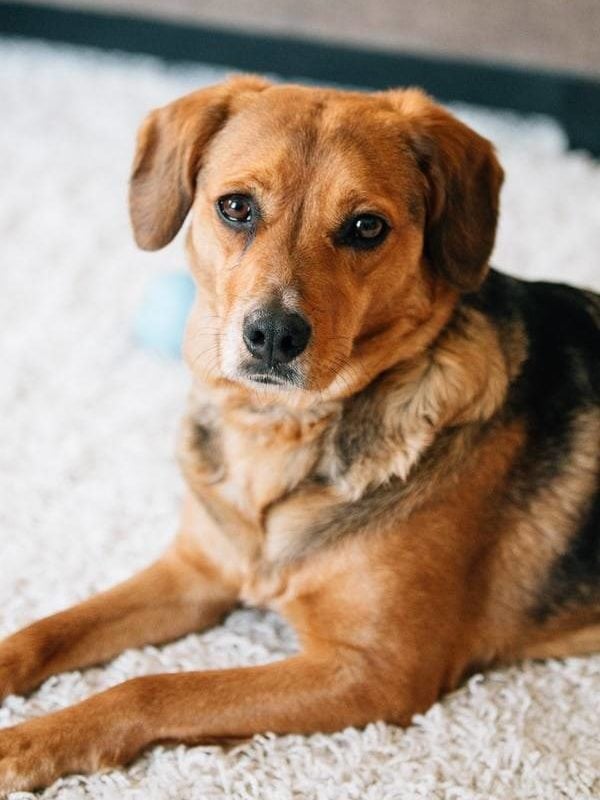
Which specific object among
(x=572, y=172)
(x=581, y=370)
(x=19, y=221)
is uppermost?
(x=581, y=370)

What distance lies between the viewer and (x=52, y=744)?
1.93 metres

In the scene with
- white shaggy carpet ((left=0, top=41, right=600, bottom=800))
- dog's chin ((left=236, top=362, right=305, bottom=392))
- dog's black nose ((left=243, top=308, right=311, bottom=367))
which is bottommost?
white shaggy carpet ((left=0, top=41, right=600, bottom=800))

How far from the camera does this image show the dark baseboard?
4.44 m

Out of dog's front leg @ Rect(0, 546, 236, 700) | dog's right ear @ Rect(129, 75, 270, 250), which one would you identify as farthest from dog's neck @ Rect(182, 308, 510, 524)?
dog's right ear @ Rect(129, 75, 270, 250)

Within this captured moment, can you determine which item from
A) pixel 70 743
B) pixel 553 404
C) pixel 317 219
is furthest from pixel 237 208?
pixel 70 743

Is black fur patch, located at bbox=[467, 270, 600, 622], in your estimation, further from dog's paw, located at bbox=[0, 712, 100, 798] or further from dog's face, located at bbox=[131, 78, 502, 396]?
dog's paw, located at bbox=[0, 712, 100, 798]

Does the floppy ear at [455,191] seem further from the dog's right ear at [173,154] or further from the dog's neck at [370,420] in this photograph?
the dog's right ear at [173,154]

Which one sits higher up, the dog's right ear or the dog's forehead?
the dog's forehead

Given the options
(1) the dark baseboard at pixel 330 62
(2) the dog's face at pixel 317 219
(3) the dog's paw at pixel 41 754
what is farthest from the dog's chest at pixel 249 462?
(1) the dark baseboard at pixel 330 62

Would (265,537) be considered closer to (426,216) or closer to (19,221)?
(426,216)

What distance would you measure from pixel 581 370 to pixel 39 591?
4.30 ft

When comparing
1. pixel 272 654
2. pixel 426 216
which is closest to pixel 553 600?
pixel 272 654

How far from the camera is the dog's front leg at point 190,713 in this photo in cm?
194

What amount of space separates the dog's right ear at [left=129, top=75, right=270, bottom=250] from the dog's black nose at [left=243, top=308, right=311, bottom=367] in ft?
1.40
